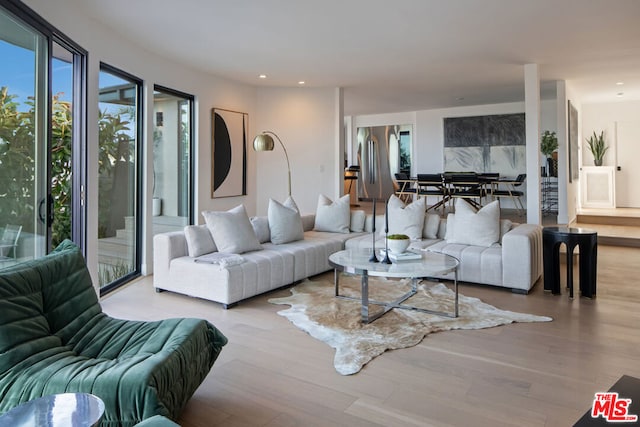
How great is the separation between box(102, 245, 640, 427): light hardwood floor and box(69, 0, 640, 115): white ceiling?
9.19 feet

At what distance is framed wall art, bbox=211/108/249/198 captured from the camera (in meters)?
6.95

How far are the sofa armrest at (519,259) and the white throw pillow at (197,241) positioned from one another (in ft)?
10.1

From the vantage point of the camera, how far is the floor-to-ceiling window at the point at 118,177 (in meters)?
4.82

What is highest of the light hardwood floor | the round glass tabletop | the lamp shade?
the lamp shade

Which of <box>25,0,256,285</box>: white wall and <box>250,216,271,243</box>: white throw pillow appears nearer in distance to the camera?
<box>25,0,256,285</box>: white wall

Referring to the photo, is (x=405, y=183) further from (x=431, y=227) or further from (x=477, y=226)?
(x=477, y=226)

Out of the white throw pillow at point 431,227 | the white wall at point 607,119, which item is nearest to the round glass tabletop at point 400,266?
the white throw pillow at point 431,227

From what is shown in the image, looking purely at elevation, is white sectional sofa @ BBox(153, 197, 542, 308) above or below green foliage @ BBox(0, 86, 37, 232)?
below

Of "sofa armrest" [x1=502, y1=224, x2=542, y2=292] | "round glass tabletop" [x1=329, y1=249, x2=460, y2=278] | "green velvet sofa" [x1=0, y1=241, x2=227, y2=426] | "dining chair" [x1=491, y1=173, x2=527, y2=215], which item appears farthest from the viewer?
"dining chair" [x1=491, y1=173, x2=527, y2=215]

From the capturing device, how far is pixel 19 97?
3.24 metres

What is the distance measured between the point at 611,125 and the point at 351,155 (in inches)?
257

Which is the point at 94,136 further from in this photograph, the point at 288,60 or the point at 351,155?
the point at 351,155

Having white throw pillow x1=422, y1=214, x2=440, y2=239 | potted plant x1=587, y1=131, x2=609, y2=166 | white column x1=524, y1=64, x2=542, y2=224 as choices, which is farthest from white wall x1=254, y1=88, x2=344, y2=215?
potted plant x1=587, y1=131, x2=609, y2=166

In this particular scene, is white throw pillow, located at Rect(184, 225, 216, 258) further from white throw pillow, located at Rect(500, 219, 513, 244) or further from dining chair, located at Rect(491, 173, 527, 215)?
dining chair, located at Rect(491, 173, 527, 215)
